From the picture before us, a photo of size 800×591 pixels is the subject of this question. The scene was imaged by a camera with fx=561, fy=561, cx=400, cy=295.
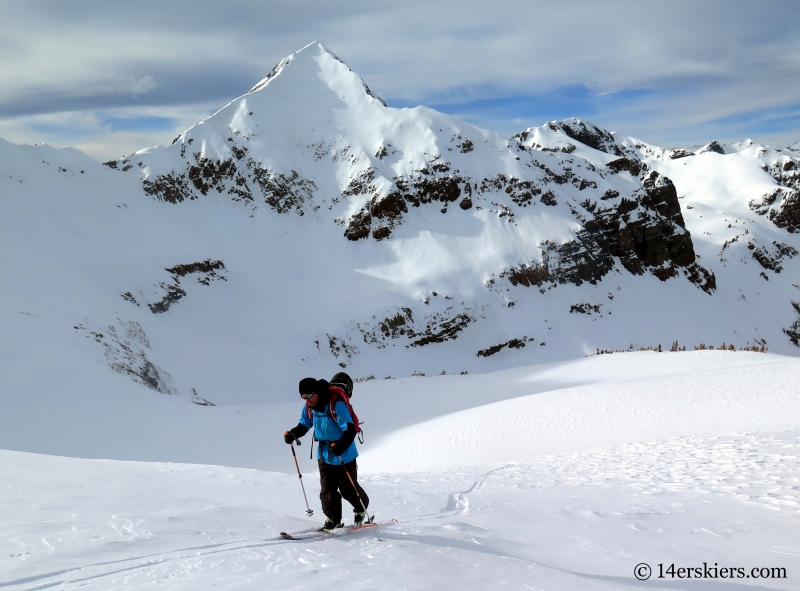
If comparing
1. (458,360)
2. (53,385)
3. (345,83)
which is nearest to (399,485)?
(53,385)

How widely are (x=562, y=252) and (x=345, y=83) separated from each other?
86.8ft

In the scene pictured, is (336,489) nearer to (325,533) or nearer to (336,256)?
(325,533)

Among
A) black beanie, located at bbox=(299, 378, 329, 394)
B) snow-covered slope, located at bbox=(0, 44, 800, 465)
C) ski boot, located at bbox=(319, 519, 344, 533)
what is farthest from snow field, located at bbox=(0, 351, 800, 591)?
snow-covered slope, located at bbox=(0, 44, 800, 465)

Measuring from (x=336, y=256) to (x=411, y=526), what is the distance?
39.8m

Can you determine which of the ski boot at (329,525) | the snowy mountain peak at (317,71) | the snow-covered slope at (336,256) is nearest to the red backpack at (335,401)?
the ski boot at (329,525)

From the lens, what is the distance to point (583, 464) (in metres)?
10.1

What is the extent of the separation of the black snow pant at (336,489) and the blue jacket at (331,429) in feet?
0.27

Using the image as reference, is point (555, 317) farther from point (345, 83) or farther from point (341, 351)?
point (345, 83)

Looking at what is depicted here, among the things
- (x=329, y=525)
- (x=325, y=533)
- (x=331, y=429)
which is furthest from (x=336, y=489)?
(x=331, y=429)

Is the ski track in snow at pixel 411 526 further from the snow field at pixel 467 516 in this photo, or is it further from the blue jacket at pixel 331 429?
the blue jacket at pixel 331 429

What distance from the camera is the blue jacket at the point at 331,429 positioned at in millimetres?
5684

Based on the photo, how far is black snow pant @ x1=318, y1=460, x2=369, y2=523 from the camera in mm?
5801

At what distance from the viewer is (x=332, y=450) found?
5.62m

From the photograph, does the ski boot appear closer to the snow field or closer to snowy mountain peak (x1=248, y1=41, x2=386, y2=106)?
the snow field
